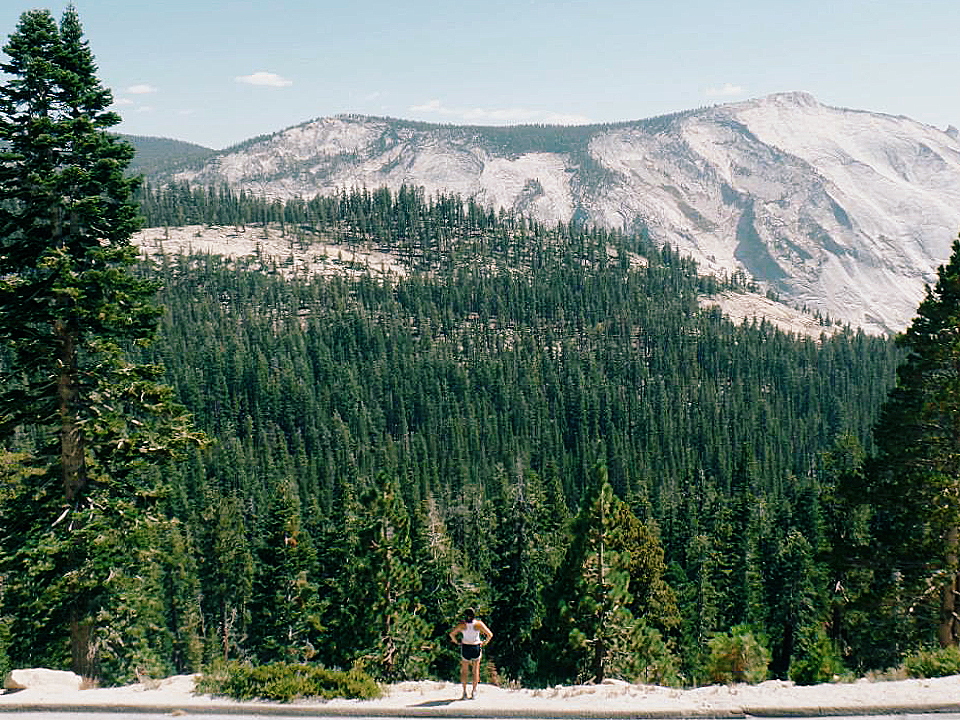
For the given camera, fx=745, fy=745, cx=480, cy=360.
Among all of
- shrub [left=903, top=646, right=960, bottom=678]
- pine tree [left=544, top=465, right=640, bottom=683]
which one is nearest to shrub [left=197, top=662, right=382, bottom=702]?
shrub [left=903, top=646, right=960, bottom=678]

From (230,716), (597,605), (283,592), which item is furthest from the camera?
(283,592)

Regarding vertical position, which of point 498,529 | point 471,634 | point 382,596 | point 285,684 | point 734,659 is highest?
point 471,634

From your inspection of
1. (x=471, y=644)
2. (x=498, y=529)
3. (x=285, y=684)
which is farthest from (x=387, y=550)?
(x=285, y=684)

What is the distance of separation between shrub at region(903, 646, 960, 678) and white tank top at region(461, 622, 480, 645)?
1091 cm

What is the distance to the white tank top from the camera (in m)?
18.3

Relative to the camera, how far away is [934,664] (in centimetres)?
1867

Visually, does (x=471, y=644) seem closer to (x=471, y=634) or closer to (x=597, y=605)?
(x=471, y=634)

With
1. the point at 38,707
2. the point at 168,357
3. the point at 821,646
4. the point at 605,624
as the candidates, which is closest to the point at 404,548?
the point at 605,624

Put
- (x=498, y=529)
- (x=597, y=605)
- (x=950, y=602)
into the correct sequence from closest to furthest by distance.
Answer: (x=950, y=602) < (x=597, y=605) < (x=498, y=529)

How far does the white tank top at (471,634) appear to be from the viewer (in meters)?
18.3

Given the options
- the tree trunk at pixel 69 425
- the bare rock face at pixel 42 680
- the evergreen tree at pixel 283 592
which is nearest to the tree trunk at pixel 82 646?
the bare rock face at pixel 42 680

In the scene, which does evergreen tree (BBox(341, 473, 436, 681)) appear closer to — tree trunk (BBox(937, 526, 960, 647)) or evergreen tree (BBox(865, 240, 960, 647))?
evergreen tree (BBox(865, 240, 960, 647))

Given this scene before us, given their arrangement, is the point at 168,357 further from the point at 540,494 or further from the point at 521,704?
the point at 521,704

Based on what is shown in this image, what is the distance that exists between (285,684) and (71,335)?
10904 mm
